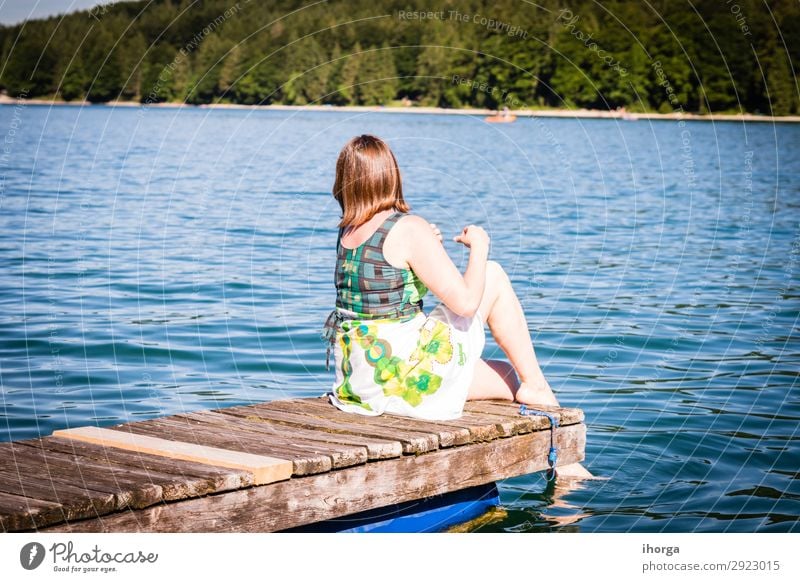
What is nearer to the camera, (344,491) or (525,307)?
(344,491)

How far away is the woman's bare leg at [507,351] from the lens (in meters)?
7.07

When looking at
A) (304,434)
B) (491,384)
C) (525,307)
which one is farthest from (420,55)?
(304,434)

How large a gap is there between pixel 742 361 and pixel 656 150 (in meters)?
46.5

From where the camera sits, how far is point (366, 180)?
6.48 m

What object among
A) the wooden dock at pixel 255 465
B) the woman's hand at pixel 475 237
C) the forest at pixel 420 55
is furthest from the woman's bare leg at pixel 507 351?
the forest at pixel 420 55

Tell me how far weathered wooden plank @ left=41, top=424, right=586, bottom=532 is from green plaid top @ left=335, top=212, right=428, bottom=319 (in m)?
0.94

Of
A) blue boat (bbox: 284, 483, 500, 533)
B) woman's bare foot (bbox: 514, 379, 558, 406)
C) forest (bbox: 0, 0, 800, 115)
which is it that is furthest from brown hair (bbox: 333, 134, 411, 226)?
forest (bbox: 0, 0, 800, 115)

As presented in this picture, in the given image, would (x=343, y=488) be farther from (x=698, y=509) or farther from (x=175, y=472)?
(x=698, y=509)

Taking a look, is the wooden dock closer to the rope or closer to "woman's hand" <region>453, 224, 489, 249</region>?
the rope

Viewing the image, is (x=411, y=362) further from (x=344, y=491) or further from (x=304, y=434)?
(x=344, y=491)

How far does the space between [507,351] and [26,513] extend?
3390 millimetres

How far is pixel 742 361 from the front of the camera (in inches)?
490

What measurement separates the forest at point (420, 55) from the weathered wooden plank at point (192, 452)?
38159 millimetres
